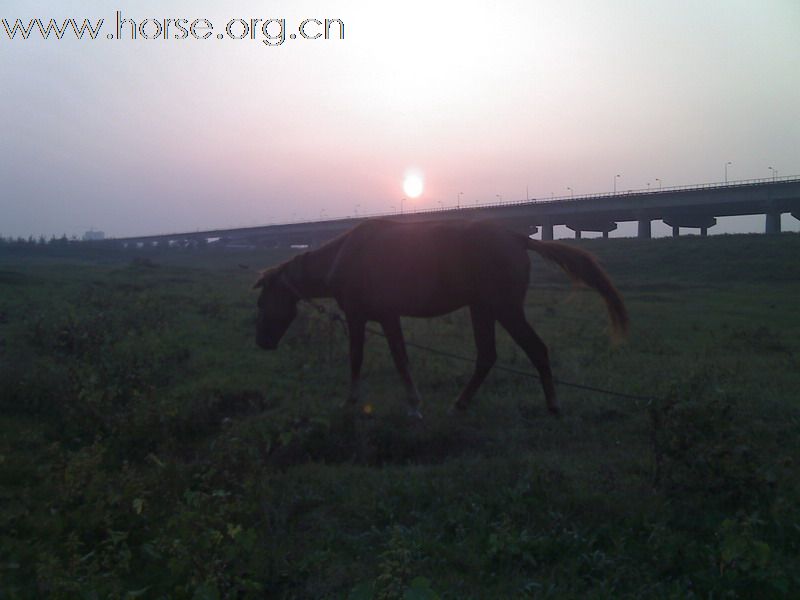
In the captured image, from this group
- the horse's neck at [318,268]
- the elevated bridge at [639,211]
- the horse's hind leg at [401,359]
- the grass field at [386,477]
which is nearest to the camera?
the grass field at [386,477]

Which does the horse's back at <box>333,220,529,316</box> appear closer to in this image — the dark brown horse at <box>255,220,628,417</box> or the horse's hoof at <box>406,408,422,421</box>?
the dark brown horse at <box>255,220,628,417</box>

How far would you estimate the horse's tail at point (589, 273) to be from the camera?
6746 mm

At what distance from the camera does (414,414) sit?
6.16m

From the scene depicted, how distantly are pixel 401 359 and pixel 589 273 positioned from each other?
214 centimetres

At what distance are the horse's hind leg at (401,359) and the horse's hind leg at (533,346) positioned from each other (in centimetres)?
106

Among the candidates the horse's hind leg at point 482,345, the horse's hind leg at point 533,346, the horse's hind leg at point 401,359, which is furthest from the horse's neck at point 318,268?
the horse's hind leg at point 533,346

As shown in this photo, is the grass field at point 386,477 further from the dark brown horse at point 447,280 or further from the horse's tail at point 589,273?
the horse's tail at point 589,273

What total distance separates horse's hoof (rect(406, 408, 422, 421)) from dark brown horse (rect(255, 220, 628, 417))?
23mm

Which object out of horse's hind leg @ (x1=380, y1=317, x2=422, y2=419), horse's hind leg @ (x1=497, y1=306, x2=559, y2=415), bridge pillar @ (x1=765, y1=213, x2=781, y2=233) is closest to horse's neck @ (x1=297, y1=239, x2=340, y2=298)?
horse's hind leg @ (x1=380, y1=317, x2=422, y2=419)

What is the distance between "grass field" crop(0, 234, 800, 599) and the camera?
11.3 ft

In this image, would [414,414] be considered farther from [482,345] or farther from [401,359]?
[482,345]

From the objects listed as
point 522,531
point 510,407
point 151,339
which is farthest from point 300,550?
point 151,339

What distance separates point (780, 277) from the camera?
26.9 m

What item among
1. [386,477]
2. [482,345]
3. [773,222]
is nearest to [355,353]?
[482,345]
